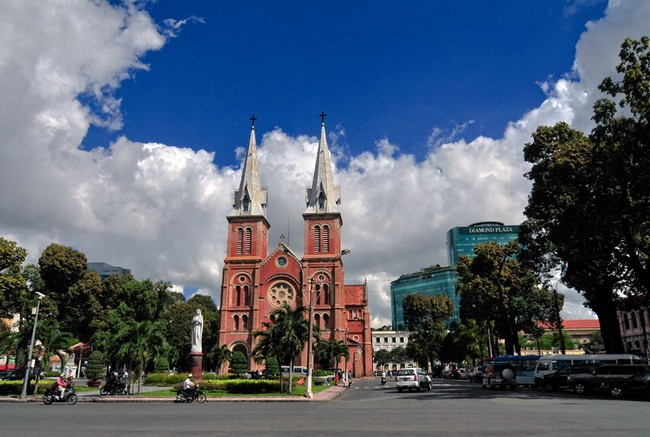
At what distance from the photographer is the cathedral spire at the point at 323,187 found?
69.1 metres

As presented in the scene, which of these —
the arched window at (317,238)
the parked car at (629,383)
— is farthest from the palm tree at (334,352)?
the parked car at (629,383)

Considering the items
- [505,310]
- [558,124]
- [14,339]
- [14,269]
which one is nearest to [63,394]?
[14,339]

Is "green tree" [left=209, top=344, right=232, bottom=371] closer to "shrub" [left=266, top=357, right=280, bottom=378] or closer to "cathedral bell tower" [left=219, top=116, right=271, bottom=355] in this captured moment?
"cathedral bell tower" [left=219, top=116, right=271, bottom=355]

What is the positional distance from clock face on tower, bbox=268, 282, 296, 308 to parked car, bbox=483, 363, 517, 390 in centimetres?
3434

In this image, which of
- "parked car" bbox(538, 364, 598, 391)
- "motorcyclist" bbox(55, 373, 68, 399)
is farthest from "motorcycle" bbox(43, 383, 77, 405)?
"parked car" bbox(538, 364, 598, 391)

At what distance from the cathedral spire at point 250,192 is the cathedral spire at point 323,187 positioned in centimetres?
685

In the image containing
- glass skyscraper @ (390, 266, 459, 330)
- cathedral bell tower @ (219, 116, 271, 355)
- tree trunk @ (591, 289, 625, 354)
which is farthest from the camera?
glass skyscraper @ (390, 266, 459, 330)

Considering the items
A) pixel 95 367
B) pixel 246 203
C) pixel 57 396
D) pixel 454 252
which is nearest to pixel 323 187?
pixel 246 203

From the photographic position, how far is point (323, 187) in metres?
70.2

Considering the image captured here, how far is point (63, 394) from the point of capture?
75.2 ft

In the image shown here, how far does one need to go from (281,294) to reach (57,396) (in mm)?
43792

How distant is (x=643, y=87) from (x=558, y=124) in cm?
1013

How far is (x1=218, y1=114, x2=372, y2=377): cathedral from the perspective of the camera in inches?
2522

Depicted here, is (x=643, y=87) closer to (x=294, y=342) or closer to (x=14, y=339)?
(x=294, y=342)
